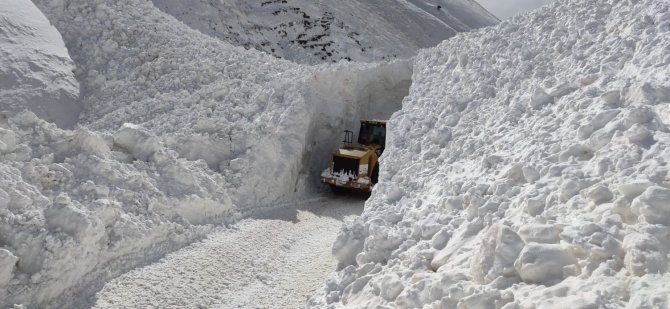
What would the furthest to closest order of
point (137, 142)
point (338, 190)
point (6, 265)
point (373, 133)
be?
point (373, 133) → point (338, 190) → point (137, 142) → point (6, 265)

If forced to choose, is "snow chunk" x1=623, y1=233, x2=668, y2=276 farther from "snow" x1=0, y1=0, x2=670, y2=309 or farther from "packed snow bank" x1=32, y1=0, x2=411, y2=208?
"packed snow bank" x1=32, y1=0, x2=411, y2=208

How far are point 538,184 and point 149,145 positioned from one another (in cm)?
905

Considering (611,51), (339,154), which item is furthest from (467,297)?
(339,154)

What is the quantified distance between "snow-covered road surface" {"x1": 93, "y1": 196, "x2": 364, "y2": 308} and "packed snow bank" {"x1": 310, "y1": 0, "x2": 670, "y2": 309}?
52.6 inches

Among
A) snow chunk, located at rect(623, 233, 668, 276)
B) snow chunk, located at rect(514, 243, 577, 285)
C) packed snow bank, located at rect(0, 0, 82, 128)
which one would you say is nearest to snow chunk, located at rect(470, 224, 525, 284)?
snow chunk, located at rect(514, 243, 577, 285)

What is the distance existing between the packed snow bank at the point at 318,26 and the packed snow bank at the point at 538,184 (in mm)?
29033

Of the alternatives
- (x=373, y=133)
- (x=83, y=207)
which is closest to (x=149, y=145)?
(x=83, y=207)

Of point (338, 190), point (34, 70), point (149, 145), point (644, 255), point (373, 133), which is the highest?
point (34, 70)

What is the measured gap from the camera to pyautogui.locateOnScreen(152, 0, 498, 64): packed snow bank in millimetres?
38344

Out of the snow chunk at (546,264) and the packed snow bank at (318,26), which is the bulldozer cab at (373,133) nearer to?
the snow chunk at (546,264)

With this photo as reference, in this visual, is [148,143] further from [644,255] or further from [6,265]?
[644,255]

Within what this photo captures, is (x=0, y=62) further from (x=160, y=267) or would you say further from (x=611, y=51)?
(x=611, y=51)

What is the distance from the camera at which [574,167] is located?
6078 millimetres

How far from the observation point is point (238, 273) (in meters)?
→ 9.31
